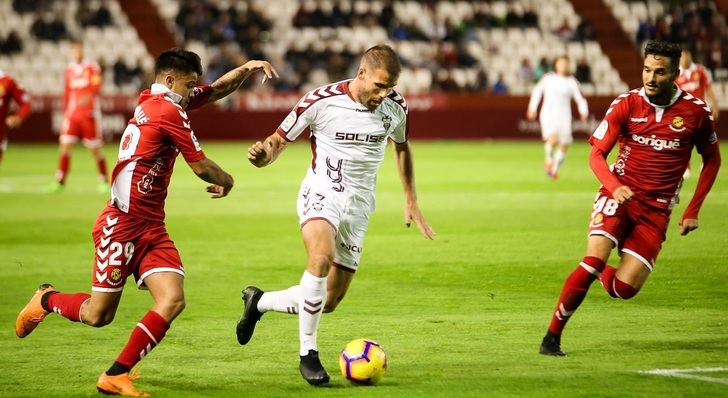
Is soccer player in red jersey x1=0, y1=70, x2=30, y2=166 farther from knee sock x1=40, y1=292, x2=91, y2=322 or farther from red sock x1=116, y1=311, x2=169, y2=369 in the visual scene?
red sock x1=116, y1=311, x2=169, y2=369

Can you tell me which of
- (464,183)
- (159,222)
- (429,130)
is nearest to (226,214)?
(464,183)

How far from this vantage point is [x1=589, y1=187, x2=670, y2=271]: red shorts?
25.9 ft

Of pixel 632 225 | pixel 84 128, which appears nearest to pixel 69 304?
pixel 632 225

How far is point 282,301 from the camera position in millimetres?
7637

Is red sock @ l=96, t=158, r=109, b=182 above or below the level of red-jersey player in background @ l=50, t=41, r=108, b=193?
below

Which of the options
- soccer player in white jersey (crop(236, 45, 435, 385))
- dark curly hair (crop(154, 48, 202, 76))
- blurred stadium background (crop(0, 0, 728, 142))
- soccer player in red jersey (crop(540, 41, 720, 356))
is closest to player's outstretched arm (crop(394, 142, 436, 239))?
soccer player in white jersey (crop(236, 45, 435, 385))

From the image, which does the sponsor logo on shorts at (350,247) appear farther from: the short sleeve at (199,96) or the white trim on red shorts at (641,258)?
the white trim on red shorts at (641,258)

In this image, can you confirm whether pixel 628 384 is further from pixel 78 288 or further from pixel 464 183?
pixel 464 183

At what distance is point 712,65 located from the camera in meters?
35.0

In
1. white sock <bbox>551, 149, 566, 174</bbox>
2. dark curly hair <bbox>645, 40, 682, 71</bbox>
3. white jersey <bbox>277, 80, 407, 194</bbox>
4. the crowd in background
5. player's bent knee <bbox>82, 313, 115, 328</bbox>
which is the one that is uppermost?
dark curly hair <bbox>645, 40, 682, 71</bbox>

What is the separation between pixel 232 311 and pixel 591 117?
2560 centimetres

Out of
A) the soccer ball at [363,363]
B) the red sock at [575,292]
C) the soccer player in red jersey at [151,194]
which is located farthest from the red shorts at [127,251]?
the red sock at [575,292]

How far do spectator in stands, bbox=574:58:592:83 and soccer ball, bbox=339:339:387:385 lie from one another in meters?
30.1

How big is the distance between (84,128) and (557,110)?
945cm
